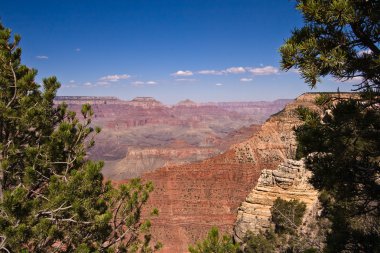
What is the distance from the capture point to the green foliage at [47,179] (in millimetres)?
7871

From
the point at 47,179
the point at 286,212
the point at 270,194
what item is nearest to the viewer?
the point at 47,179

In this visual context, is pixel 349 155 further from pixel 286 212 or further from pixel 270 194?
pixel 270 194

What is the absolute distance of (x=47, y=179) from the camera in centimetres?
946

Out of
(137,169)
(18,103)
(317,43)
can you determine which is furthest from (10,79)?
(137,169)

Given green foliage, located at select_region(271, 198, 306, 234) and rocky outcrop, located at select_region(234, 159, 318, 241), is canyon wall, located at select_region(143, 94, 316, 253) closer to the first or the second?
rocky outcrop, located at select_region(234, 159, 318, 241)

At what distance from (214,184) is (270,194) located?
76.2 ft

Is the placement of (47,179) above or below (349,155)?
→ below

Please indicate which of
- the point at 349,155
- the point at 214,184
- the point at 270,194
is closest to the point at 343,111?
the point at 349,155

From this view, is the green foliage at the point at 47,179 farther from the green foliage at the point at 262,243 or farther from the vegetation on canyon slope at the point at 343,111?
the green foliage at the point at 262,243

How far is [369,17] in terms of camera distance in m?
5.73

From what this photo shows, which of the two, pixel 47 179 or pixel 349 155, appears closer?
pixel 349 155

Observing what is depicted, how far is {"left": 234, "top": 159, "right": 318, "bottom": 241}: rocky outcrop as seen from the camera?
25.4 metres

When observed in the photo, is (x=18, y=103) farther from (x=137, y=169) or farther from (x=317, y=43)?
(x=137, y=169)

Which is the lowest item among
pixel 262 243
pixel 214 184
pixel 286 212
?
pixel 214 184
